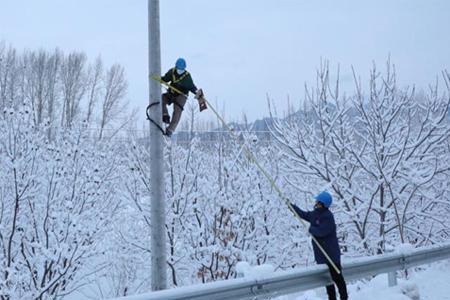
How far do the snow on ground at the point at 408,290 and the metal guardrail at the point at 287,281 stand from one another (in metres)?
0.27

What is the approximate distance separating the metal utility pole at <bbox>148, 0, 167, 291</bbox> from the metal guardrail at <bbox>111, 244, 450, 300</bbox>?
29 cm

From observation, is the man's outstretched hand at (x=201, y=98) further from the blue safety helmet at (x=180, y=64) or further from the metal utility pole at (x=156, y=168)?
the metal utility pole at (x=156, y=168)

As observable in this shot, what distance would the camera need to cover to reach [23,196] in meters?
12.2

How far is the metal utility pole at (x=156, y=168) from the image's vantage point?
416 cm

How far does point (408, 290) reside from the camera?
20.6 feet

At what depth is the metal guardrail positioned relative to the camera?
13.4 ft

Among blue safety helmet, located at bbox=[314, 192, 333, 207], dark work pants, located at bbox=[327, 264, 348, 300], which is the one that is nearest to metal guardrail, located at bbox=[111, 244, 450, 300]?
dark work pants, located at bbox=[327, 264, 348, 300]

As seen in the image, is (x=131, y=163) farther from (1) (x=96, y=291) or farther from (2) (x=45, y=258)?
(1) (x=96, y=291)

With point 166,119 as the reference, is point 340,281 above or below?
below

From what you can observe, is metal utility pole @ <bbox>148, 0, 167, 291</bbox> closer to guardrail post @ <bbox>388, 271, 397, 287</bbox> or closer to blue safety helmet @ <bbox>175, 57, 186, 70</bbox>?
blue safety helmet @ <bbox>175, 57, 186, 70</bbox>

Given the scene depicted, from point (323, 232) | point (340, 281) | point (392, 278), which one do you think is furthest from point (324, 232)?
point (392, 278)

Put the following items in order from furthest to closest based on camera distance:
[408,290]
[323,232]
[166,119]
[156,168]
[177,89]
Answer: [408,290]
[323,232]
[177,89]
[166,119]
[156,168]

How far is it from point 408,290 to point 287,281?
219 centimetres

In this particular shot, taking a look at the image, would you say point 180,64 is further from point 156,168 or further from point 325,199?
point 325,199
